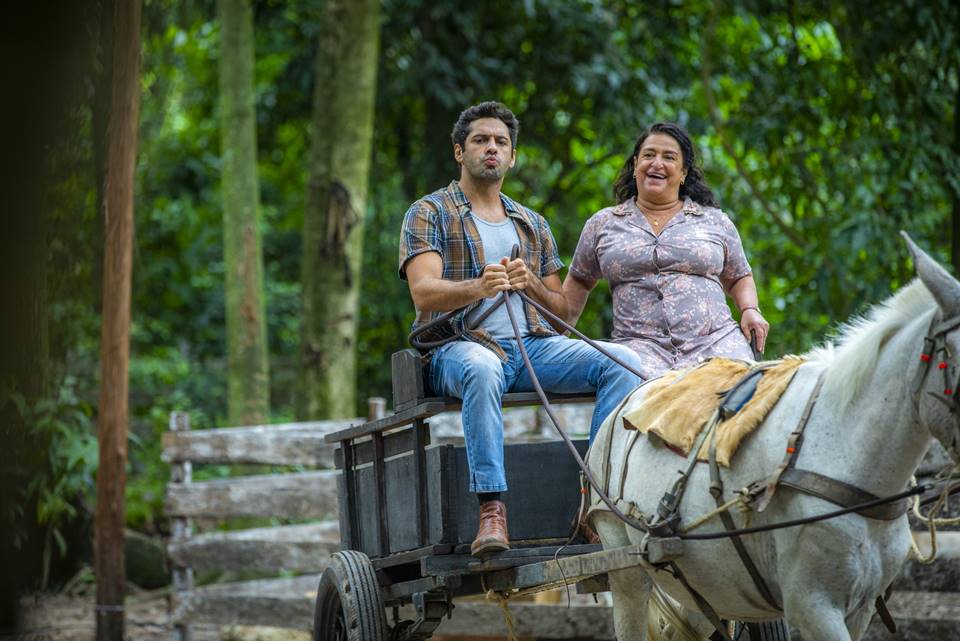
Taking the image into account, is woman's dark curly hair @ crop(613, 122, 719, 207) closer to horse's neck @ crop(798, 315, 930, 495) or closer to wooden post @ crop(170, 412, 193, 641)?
horse's neck @ crop(798, 315, 930, 495)

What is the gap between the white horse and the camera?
3.12 meters

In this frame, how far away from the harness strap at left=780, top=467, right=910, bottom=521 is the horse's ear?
55 centimetres

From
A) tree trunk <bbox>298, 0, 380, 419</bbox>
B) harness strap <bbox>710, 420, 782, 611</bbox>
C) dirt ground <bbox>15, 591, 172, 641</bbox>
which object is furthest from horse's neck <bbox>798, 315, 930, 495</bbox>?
tree trunk <bbox>298, 0, 380, 419</bbox>

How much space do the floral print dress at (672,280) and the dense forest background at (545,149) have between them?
2678mm

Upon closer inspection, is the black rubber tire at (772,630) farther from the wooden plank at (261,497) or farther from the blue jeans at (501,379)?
the wooden plank at (261,497)

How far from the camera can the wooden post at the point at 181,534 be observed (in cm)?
915

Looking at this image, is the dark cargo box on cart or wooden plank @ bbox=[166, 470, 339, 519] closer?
the dark cargo box on cart

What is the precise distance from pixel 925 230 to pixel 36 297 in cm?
889

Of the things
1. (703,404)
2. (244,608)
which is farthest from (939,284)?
(244,608)

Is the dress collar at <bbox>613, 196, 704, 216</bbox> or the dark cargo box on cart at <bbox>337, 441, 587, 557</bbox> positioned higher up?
the dress collar at <bbox>613, 196, 704, 216</bbox>

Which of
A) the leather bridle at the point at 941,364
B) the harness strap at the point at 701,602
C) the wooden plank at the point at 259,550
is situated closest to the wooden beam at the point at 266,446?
the wooden plank at the point at 259,550

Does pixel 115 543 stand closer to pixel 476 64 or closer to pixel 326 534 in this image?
pixel 326 534

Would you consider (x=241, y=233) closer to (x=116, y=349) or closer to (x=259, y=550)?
(x=116, y=349)

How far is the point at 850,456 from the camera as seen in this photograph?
331cm
